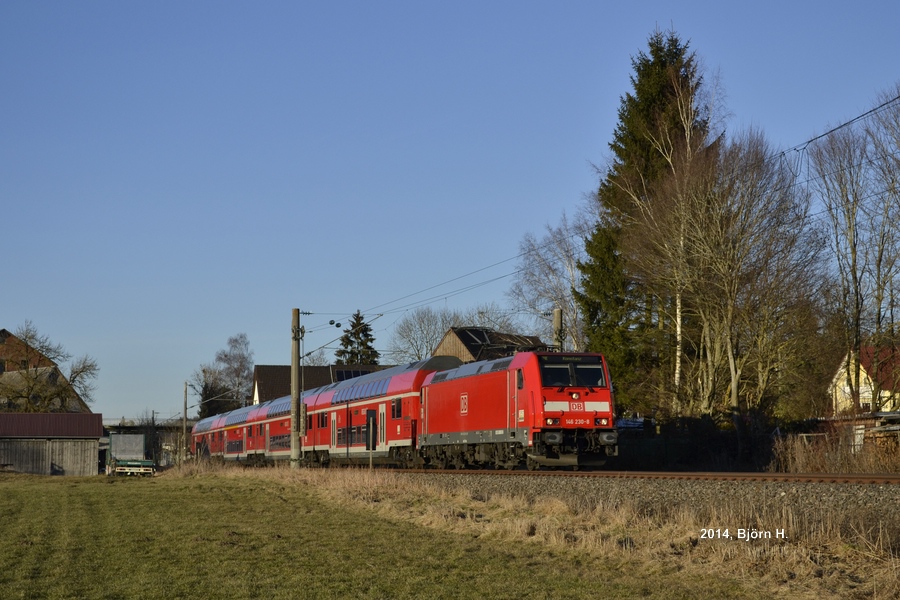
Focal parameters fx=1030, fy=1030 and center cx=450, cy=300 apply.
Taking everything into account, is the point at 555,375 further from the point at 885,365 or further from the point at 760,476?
the point at 885,365

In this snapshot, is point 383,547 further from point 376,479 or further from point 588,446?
point 588,446

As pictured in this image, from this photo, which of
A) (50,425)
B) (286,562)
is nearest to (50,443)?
(50,425)

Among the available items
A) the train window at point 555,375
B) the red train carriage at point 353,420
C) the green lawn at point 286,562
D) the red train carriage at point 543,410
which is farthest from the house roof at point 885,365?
the green lawn at point 286,562

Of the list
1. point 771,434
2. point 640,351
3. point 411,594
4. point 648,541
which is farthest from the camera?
point 640,351

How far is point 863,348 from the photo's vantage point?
134ft

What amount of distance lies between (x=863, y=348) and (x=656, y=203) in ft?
33.6

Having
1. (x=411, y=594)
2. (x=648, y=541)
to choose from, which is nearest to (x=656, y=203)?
(x=648, y=541)

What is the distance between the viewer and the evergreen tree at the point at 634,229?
4347 centimetres

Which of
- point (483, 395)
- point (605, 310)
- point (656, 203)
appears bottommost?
point (483, 395)

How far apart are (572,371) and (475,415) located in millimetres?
3798

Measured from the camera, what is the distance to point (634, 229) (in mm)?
42219

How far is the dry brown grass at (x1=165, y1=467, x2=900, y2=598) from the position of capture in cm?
1057

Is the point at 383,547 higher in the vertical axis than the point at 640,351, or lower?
lower

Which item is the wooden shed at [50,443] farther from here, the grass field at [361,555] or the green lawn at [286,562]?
the green lawn at [286,562]
